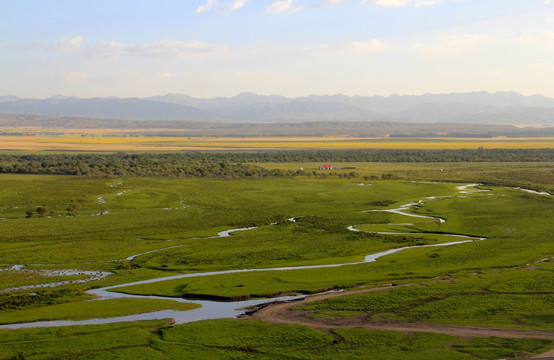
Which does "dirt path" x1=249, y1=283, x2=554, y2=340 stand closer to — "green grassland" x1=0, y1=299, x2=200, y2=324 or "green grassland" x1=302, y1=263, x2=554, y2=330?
"green grassland" x1=302, y1=263, x2=554, y2=330

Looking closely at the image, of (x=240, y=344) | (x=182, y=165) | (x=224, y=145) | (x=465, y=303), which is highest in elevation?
(x=224, y=145)

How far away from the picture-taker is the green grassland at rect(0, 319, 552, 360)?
64.3 ft

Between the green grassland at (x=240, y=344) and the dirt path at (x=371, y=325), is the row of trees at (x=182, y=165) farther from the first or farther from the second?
the green grassland at (x=240, y=344)

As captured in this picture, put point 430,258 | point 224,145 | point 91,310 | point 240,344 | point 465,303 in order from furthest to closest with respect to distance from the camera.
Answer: point 224,145 → point 430,258 → point 465,303 → point 91,310 → point 240,344

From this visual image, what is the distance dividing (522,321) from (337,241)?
16329mm

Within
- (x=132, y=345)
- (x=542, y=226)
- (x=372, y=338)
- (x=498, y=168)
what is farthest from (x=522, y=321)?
(x=498, y=168)

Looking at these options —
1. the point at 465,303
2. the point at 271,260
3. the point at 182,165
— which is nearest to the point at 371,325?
the point at 465,303

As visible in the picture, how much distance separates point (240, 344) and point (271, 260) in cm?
1256

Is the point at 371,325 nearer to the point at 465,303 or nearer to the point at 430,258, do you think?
the point at 465,303

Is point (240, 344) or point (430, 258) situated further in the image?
point (430, 258)

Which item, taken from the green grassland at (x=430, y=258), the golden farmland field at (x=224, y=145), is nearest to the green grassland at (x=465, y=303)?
the green grassland at (x=430, y=258)

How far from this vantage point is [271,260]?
108ft

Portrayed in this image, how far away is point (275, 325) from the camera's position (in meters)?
22.3

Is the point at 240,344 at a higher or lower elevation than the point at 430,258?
lower
